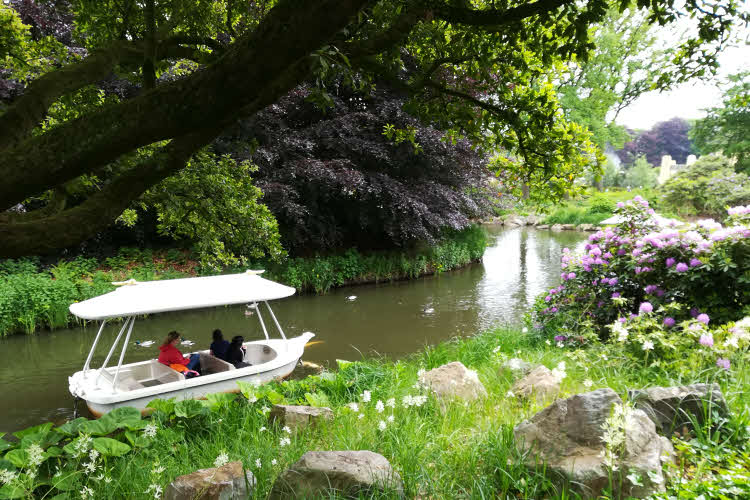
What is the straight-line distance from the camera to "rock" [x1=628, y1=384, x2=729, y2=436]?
8.47ft

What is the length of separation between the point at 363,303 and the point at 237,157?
576 cm

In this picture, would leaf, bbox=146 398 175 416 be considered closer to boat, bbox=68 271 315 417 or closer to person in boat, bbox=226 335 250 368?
boat, bbox=68 271 315 417

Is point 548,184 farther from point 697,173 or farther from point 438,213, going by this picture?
point 697,173

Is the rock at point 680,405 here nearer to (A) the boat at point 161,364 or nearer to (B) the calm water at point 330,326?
(A) the boat at point 161,364

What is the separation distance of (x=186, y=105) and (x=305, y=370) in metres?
6.55

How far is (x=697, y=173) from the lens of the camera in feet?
84.9

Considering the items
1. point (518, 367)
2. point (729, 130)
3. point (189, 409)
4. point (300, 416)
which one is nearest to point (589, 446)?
point (300, 416)

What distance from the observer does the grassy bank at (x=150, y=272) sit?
984cm

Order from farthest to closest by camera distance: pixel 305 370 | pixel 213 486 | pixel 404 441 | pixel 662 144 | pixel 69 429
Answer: pixel 662 144 < pixel 305 370 < pixel 69 429 < pixel 404 441 < pixel 213 486

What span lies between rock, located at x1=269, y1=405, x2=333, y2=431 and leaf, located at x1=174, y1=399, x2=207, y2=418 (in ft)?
2.56

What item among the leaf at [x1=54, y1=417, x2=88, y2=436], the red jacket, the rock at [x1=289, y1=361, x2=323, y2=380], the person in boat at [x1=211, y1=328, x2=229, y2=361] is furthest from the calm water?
the leaf at [x1=54, y1=417, x2=88, y2=436]

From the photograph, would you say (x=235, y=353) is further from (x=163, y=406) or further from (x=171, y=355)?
(x=163, y=406)

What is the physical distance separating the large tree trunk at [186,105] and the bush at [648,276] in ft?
13.3

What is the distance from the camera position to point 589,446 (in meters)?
2.34
